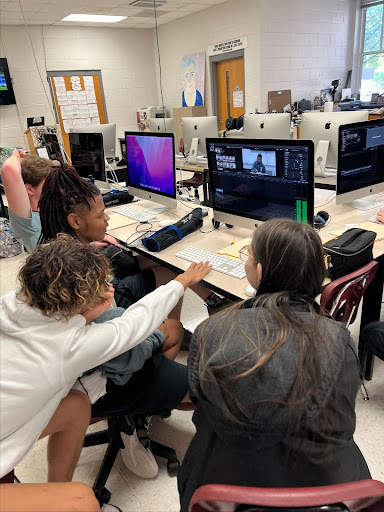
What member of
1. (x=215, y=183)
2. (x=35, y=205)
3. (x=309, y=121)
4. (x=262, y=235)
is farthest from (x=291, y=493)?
(x=309, y=121)

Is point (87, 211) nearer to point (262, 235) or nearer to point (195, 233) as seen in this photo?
point (195, 233)

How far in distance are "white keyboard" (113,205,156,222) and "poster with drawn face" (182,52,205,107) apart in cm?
534

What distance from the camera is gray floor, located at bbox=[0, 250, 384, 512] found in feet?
4.78

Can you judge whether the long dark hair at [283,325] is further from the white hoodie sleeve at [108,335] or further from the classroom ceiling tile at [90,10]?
the classroom ceiling tile at [90,10]

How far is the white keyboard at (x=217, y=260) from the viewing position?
159 cm

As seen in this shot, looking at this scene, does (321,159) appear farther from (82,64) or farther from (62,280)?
(82,64)

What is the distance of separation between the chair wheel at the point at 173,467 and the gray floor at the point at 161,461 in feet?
0.08

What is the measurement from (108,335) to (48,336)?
17cm

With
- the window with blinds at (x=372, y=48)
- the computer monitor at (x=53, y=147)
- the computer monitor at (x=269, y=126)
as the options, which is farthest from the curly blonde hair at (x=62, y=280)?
the window with blinds at (x=372, y=48)

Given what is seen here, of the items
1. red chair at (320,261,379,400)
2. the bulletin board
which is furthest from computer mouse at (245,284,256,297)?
the bulletin board

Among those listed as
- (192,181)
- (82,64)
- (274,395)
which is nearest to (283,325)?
(274,395)

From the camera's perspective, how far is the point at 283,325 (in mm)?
752

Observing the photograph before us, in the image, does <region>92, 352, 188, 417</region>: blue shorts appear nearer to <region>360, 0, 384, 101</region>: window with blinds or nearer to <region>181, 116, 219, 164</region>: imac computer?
<region>181, 116, 219, 164</region>: imac computer

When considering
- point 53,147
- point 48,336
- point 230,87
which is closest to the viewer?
point 48,336
